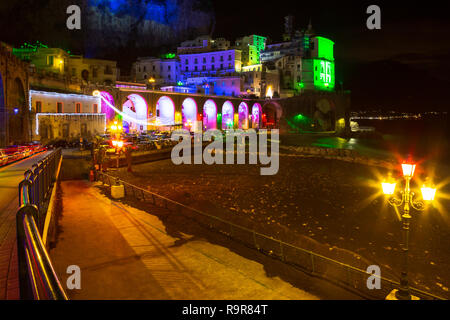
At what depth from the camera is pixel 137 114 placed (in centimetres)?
4622

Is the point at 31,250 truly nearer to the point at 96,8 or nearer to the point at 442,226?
the point at 442,226

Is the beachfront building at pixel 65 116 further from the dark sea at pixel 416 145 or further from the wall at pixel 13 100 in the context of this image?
the dark sea at pixel 416 145

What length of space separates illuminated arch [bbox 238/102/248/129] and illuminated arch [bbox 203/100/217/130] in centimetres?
846

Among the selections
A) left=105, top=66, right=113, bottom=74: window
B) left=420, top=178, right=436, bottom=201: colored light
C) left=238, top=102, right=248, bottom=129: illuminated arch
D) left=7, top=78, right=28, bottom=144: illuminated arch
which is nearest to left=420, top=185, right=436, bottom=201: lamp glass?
left=420, top=178, right=436, bottom=201: colored light

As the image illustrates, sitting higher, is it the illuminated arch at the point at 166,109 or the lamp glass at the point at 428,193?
the illuminated arch at the point at 166,109

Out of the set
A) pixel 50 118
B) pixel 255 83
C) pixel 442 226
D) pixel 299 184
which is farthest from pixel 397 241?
pixel 255 83

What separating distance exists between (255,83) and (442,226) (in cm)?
6141

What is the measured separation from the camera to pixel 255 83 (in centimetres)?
7288

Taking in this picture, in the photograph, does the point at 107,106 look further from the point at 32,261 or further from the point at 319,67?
the point at 319,67

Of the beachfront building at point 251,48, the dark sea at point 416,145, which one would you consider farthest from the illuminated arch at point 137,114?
the beachfront building at point 251,48

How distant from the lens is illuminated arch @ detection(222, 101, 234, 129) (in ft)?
210

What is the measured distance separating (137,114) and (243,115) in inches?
1153

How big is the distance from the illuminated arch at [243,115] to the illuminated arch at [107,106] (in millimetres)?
32259

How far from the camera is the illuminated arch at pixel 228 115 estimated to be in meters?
64.1
